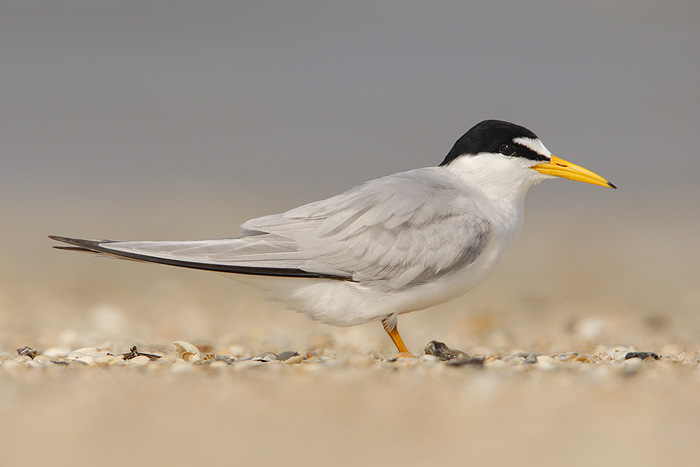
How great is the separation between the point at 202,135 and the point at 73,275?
8.73m

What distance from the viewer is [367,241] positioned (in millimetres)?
4617

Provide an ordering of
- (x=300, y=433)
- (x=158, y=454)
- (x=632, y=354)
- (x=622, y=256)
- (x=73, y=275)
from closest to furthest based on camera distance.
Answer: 1. (x=158, y=454)
2. (x=300, y=433)
3. (x=632, y=354)
4. (x=73, y=275)
5. (x=622, y=256)

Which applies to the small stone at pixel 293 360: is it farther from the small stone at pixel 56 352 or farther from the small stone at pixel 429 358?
the small stone at pixel 56 352

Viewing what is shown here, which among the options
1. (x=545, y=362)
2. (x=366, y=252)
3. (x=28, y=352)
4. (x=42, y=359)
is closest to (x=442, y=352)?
(x=545, y=362)

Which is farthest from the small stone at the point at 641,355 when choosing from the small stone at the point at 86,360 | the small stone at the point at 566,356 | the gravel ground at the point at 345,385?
the small stone at the point at 86,360

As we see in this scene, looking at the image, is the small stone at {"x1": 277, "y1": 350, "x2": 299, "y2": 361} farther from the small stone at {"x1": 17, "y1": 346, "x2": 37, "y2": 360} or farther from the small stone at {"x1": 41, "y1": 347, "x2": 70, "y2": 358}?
the small stone at {"x1": 17, "y1": 346, "x2": 37, "y2": 360}

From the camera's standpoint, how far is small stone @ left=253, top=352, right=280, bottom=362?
178 inches

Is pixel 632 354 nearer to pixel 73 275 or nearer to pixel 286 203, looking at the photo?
pixel 73 275

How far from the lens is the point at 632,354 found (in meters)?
4.54

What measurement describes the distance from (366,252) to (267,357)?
2.38 ft

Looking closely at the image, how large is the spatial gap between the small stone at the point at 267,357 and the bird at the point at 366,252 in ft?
0.90

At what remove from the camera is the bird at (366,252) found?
14.9 ft

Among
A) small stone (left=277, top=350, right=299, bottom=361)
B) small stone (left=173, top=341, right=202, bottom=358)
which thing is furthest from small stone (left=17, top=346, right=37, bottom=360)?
small stone (left=277, top=350, right=299, bottom=361)

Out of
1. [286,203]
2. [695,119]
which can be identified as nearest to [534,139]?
[286,203]
